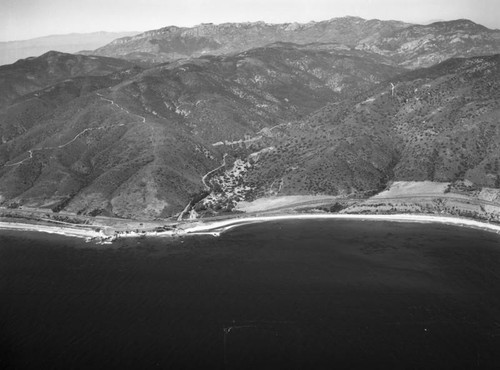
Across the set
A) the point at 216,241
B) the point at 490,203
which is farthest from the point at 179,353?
the point at 490,203

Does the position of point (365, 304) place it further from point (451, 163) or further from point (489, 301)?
point (451, 163)

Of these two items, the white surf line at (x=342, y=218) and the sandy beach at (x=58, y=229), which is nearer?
the white surf line at (x=342, y=218)

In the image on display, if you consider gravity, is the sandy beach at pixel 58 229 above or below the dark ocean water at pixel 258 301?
above

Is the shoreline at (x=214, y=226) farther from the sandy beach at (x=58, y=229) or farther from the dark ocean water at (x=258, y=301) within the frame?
the dark ocean water at (x=258, y=301)

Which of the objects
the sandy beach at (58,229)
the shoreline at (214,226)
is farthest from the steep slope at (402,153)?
the sandy beach at (58,229)

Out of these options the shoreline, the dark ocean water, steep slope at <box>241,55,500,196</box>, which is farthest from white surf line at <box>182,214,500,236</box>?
steep slope at <box>241,55,500,196</box>

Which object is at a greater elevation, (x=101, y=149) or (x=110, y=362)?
(x=101, y=149)

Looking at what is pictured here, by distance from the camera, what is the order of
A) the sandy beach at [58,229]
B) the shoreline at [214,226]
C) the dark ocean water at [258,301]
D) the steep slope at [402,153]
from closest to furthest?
the dark ocean water at [258,301]
the shoreline at [214,226]
the sandy beach at [58,229]
the steep slope at [402,153]

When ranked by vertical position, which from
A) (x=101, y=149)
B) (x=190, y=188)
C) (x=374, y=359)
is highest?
(x=101, y=149)

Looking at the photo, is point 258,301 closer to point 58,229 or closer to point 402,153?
point 58,229
